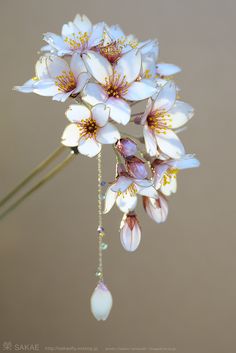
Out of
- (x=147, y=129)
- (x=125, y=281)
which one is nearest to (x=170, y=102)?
(x=147, y=129)

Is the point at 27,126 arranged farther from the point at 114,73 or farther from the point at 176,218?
the point at 114,73

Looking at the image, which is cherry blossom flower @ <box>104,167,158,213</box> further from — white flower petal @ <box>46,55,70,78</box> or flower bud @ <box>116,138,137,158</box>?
white flower petal @ <box>46,55,70,78</box>

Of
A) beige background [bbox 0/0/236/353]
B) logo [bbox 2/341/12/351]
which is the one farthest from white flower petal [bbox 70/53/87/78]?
logo [bbox 2/341/12/351]

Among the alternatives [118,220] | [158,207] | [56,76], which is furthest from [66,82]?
[118,220]

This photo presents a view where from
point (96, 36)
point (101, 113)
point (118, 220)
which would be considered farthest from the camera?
point (118, 220)

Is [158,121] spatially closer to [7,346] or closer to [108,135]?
[108,135]

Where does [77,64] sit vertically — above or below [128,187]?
above
